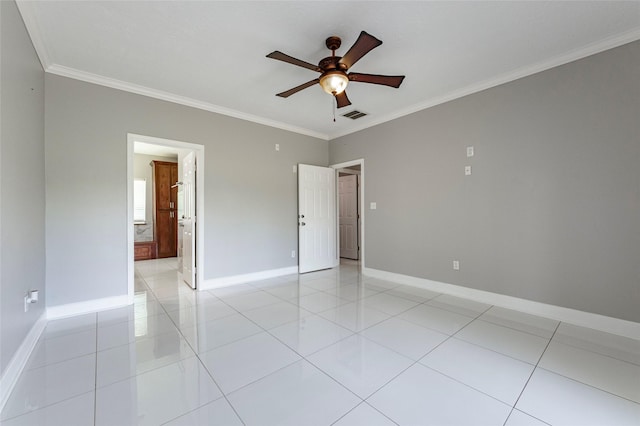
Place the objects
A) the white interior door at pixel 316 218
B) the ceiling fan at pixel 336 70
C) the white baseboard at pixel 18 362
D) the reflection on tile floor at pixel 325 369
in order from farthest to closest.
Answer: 1. the white interior door at pixel 316 218
2. the ceiling fan at pixel 336 70
3. the white baseboard at pixel 18 362
4. the reflection on tile floor at pixel 325 369

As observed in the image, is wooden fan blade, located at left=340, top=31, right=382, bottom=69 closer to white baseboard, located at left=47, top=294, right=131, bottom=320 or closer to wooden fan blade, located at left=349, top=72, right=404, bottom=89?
wooden fan blade, located at left=349, top=72, right=404, bottom=89

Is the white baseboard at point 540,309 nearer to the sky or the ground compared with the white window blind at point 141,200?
nearer to the ground

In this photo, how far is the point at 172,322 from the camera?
2.76 meters

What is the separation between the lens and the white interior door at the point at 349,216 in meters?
6.50

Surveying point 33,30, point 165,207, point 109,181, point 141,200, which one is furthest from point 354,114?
point 141,200

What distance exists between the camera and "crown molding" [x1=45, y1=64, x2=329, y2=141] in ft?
9.60

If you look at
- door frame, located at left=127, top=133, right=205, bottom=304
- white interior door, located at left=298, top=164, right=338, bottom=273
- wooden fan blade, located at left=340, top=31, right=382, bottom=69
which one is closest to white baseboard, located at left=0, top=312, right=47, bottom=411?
door frame, located at left=127, top=133, right=205, bottom=304

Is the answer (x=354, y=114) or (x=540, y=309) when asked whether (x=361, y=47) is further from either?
(x=540, y=309)

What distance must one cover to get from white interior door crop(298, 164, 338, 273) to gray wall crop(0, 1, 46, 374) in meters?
3.37

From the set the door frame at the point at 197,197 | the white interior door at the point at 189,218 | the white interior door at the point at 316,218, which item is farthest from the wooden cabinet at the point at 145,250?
the white interior door at the point at 316,218

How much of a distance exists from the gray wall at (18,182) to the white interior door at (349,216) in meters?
5.25

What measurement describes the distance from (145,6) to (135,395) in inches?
111

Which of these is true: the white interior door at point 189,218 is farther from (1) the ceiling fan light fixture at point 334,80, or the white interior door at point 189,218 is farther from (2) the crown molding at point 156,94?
(1) the ceiling fan light fixture at point 334,80

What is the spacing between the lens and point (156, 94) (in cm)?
347
